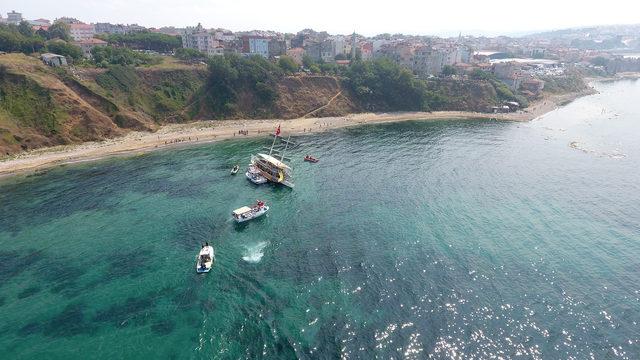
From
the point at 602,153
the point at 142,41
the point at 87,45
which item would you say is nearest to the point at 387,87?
the point at 602,153

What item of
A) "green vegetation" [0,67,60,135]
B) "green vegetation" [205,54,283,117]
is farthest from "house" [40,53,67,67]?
"green vegetation" [205,54,283,117]

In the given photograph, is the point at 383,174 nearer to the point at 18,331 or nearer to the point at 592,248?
the point at 592,248

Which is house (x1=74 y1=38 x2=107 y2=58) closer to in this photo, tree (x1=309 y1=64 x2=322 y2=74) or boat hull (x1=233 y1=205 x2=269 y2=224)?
tree (x1=309 y1=64 x2=322 y2=74)

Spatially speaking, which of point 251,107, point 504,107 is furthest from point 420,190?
point 504,107

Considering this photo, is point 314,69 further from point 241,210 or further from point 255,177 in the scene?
point 241,210

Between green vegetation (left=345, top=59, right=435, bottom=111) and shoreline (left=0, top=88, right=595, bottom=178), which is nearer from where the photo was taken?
shoreline (left=0, top=88, right=595, bottom=178)

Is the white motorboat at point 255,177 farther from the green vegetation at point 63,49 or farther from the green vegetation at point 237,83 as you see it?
the green vegetation at point 63,49
